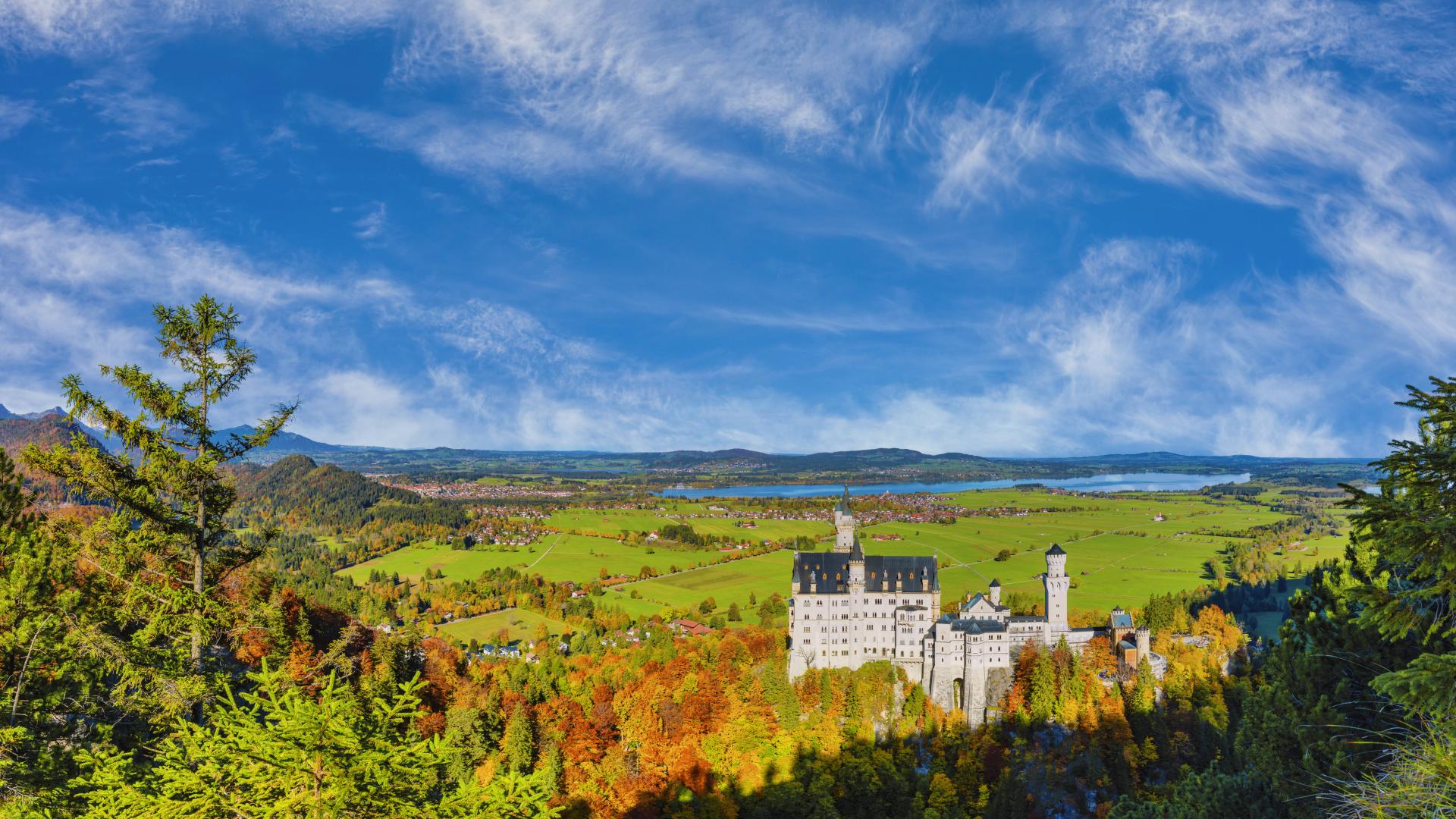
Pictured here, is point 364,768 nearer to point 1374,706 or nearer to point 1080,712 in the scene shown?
point 1374,706

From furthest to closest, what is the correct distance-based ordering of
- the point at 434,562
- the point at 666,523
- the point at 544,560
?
the point at 666,523 < the point at 544,560 < the point at 434,562

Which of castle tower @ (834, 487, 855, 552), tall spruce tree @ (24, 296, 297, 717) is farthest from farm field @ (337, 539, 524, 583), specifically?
tall spruce tree @ (24, 296, 297, 717)

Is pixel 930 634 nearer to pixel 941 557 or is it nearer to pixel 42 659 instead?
pixel 941 557

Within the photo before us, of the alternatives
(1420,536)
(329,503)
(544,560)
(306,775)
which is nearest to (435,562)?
(544,560)

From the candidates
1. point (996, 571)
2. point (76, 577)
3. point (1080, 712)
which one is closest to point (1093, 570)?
point (996, 571)

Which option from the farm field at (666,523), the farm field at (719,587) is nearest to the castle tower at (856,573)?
the farm field at (719,587)

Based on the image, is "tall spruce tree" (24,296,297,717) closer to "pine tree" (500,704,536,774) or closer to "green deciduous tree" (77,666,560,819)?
"green deciduous tree" (77,666,560,819)
